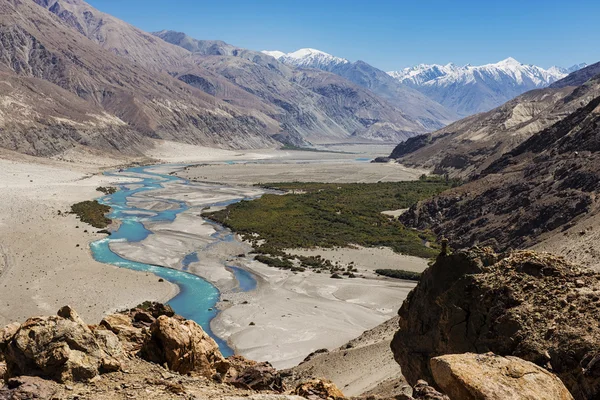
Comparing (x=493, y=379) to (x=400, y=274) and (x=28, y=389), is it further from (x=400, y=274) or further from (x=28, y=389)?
(x=400, y=274)

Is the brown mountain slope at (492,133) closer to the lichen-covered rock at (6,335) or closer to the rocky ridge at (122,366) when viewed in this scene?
the rocky ridge at (122,366)

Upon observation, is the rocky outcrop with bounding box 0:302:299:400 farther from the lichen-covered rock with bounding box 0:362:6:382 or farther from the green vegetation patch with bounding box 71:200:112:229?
the green vegetation patch with bounding box 71:200:112:229

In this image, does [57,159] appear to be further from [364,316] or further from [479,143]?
[364,316]

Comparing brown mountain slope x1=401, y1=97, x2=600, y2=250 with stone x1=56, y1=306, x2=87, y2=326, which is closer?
stone x1=56, y1=306, x2=87, y2=326

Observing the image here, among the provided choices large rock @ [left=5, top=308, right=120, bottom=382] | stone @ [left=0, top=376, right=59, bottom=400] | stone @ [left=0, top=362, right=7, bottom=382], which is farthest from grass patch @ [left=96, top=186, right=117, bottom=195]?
stone @ [left=0, top=376, right=59, bottom=400]

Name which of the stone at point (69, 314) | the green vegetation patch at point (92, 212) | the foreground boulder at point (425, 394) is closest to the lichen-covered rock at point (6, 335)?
the stone at point (69, 314)

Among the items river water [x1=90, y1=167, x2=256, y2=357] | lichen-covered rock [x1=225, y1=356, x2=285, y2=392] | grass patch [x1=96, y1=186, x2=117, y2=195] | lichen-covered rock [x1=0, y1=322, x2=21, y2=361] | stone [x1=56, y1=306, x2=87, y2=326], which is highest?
stone [x1=56, y1=306, x2=87, y2=326]

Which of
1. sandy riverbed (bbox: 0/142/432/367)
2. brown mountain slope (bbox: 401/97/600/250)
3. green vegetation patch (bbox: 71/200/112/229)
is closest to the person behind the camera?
sandy riverbed (bbox: 0/142/432/367)

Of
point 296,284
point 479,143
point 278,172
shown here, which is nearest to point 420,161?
point 479,143
